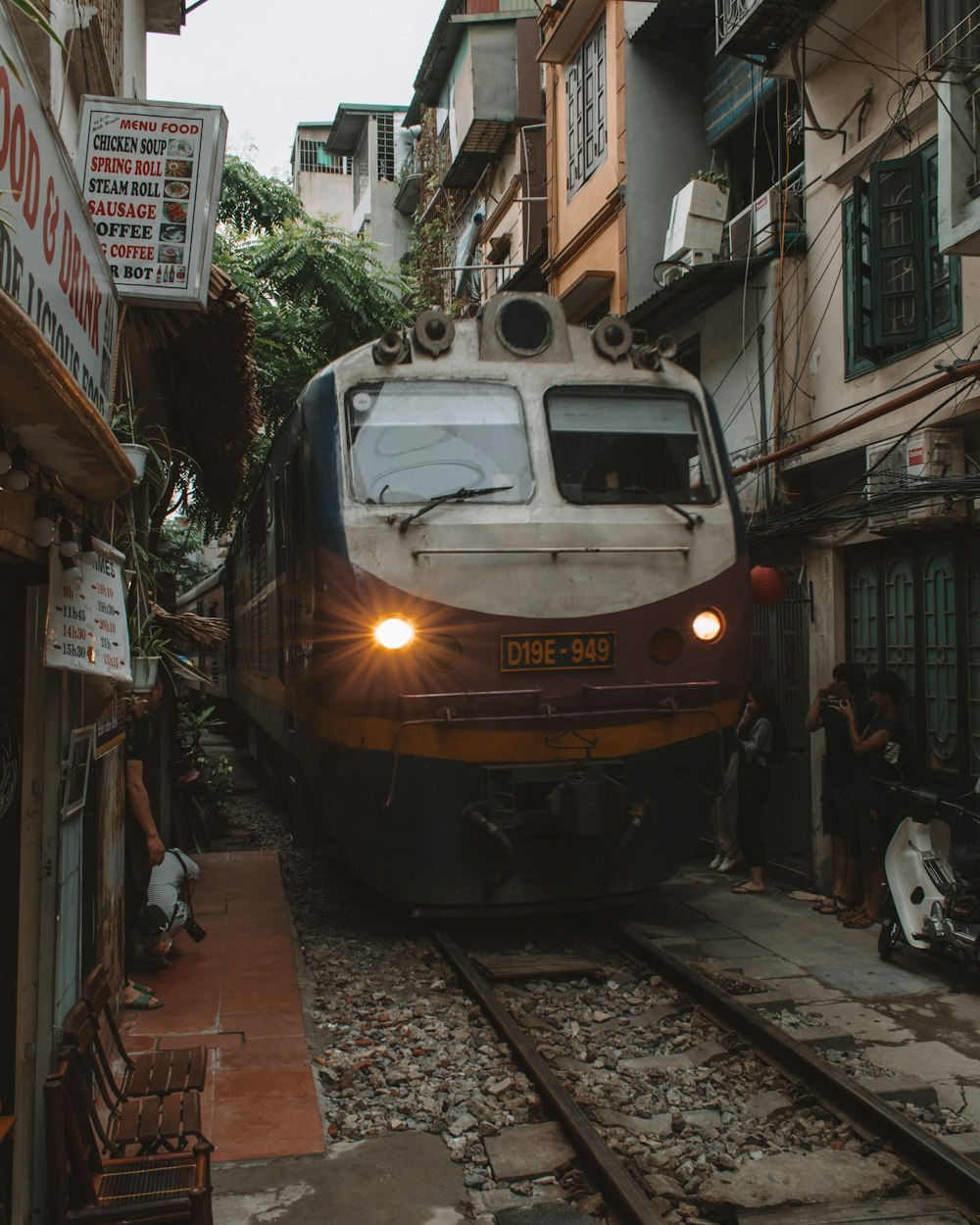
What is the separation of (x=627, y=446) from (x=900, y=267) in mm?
2590

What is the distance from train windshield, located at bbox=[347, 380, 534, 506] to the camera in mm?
6820

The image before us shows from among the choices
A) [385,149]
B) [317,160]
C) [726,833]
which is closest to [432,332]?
[726,833]

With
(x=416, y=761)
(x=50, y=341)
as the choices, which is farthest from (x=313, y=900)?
(x=50, y=341)

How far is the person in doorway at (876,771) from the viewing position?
24.8 ft

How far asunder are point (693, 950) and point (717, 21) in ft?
25.1

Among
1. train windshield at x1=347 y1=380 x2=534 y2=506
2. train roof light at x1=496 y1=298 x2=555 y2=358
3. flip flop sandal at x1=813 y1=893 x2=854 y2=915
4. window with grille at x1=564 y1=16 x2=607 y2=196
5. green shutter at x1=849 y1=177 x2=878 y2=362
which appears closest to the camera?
train windshield at x1=347 y1=380 x2=534 y2=506

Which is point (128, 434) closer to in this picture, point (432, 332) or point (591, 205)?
point (432, 332)

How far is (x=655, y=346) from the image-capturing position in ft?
24.7

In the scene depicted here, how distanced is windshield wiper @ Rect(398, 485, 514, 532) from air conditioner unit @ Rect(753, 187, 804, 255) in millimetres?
4399

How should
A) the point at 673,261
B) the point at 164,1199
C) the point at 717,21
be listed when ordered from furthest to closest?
the point at 673,261 < the point at 717,21 < the point at 164,1199

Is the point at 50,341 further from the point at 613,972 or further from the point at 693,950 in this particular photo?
the point at 693,950

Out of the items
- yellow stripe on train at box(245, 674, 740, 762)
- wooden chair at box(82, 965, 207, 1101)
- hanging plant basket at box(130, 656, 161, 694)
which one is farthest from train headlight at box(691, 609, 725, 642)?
wooden chair at box(82, 965, 207, 1101)

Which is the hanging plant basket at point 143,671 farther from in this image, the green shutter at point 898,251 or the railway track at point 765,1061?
the green shutter at point 898,251

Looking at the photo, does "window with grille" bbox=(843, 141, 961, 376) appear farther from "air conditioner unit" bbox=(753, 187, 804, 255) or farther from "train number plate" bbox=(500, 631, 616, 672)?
"train number plate" bbox=(500, 631, 616, 672)
